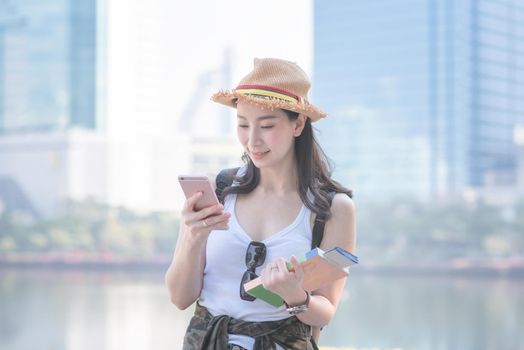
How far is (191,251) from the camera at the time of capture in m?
0.92

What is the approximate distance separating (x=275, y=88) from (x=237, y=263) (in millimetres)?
214

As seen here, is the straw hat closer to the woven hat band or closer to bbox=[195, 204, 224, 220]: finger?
the woven hat band

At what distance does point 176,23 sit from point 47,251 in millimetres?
8386

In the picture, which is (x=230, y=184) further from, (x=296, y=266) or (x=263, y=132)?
(x=296, y=266)

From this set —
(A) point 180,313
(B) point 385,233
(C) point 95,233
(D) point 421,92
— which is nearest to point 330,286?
(A) point 180,313

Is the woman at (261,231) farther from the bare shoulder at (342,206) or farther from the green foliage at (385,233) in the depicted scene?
the green foliage at (385,233)

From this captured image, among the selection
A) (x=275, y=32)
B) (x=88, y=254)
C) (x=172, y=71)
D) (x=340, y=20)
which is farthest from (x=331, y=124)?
(x=88, y=254)

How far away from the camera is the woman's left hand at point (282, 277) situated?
0.82 m

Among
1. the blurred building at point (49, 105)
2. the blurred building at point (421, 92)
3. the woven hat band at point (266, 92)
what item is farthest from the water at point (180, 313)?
the woven hat band at point (266, 92)

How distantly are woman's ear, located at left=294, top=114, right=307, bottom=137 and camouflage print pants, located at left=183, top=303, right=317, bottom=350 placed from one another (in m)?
0.23

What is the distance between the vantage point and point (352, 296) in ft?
65.0

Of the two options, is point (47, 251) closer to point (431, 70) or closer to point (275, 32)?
point (275, 32)

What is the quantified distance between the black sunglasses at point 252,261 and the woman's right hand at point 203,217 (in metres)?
0.05

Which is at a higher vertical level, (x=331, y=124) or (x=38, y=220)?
(x=331, y=124)
